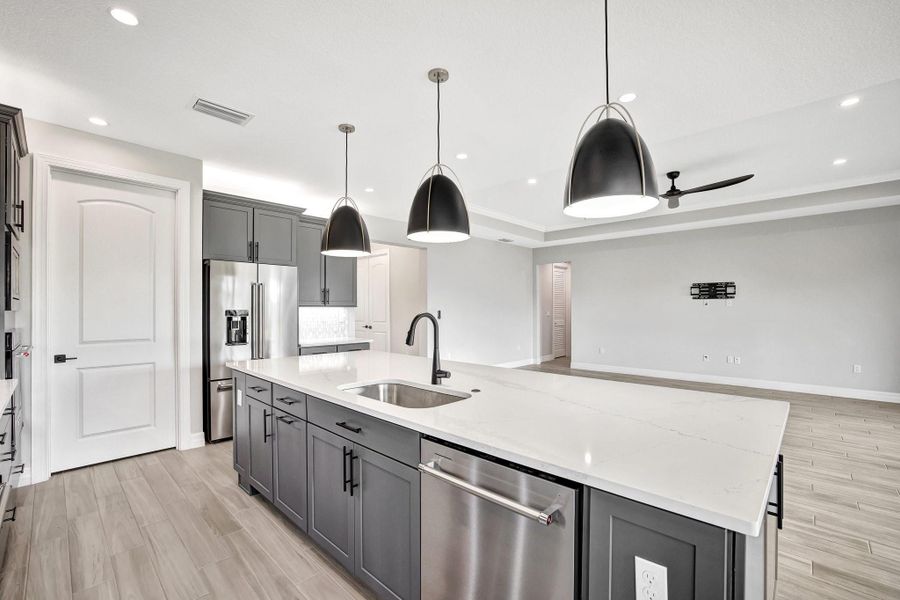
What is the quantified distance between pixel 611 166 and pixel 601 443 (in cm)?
88

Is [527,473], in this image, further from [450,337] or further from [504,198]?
[450,337]

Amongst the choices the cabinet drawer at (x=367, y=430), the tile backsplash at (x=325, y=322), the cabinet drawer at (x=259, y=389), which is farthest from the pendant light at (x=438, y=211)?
the tile backsplash at (x=325, y=322)

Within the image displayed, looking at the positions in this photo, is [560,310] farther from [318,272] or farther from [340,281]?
[318,272]

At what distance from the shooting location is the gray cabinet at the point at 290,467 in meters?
2.12

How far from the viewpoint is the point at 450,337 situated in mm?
7016

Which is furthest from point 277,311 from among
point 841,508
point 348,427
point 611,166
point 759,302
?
point 759,302

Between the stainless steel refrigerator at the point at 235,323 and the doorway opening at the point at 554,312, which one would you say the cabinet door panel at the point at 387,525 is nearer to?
the stainless steel refrigerator at the point at 235,323

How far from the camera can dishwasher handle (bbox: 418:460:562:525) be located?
1.06 m

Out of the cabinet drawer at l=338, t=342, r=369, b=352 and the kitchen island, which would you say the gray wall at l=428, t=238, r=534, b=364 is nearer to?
the cabinet drawer at l=338, t=342, r=369, b=352

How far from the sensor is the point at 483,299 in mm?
7703

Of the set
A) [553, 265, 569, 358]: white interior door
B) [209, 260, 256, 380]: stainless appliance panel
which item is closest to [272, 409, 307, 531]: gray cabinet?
[209, 260, 256, 380]: stainless appliance panel

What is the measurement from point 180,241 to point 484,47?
3080mm

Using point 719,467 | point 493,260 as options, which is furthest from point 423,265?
point 719,467

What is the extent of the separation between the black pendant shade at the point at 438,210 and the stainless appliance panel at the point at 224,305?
2522 mm
